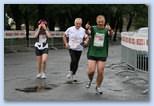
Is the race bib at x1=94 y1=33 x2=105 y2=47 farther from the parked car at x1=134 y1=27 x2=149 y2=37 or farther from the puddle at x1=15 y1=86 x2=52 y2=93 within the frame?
the puddle at x1=15 y1=86 x2=52 y2=93

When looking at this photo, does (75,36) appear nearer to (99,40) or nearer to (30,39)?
(99,40)

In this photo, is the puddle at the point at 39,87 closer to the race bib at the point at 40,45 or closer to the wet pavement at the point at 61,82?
the wet pavement at the point at 61,82

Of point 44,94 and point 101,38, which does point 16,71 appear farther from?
point 101,38

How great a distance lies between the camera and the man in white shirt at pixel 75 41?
380 inches

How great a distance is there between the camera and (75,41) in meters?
9.91

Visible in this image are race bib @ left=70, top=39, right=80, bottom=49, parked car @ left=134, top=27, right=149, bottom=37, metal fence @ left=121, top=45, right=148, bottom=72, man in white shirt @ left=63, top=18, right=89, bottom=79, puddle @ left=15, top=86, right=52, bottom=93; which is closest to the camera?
parked car @ left=134, top=27, right=149, bottom=37

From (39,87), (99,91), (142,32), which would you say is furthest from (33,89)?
(142,32)

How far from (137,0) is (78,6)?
0.66m

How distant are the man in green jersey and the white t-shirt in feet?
0.57

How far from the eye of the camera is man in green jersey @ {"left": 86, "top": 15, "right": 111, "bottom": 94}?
31.2 feet

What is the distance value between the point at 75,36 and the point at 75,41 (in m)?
0.11

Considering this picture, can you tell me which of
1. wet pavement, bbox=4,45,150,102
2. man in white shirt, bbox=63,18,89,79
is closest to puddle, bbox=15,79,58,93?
wet pavement, bbox=4,45,150,102

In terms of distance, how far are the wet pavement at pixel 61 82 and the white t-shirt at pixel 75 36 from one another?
0.13 m

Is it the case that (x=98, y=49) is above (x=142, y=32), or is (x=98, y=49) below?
below
